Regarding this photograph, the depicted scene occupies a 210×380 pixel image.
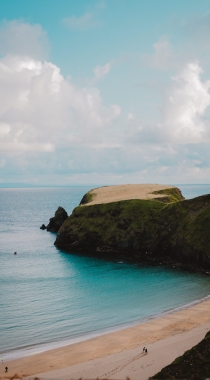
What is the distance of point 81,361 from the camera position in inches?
1412

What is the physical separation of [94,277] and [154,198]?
4254cm

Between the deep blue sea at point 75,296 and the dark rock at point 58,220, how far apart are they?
44.2 metres

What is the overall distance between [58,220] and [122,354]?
10826 centimetres

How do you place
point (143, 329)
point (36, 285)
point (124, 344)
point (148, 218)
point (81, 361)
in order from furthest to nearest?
point (148, 218) < point (36, 285) < point (143, 329) < point (124, 344) < point (81, 361)

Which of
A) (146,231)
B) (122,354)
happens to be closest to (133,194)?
(146,231)

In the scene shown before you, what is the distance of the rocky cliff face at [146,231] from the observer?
82.2 m

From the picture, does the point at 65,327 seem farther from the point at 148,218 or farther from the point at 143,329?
the point at 148,218

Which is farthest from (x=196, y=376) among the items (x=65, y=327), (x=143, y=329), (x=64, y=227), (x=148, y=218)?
(x=64, y=227)

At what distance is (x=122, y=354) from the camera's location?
36.4m

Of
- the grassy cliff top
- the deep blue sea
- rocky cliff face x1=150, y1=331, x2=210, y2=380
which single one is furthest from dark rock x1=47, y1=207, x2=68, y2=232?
rocky cliff face x1=150, y1=331, x2=210, y2=380

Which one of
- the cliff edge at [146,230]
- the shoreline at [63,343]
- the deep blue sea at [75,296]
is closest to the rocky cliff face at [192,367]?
the shoreline at [63,343]

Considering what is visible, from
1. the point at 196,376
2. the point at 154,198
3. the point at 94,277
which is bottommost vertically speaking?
the point at 94,277

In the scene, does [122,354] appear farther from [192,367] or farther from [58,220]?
[58,220]

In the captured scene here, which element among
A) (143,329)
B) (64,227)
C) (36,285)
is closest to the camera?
(143,329)
